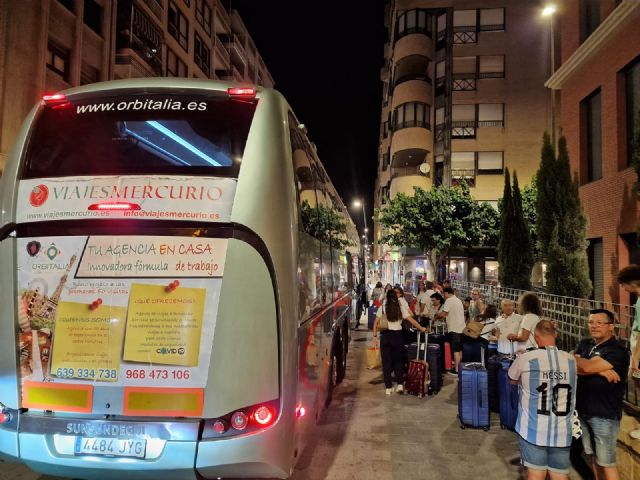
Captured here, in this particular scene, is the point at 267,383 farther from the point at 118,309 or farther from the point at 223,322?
the point at 118,309

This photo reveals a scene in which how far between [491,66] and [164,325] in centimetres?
3282

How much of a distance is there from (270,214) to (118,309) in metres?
1.40

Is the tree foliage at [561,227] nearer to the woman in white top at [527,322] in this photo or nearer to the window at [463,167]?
the woman in white top at [527,322]

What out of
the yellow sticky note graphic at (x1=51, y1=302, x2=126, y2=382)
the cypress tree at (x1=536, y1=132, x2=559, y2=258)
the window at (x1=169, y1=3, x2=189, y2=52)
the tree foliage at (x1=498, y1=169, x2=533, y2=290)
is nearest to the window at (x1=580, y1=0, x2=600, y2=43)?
the cypress tree at (x1=536, y1=132, x2=559, y2=258)

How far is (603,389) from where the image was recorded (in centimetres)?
393

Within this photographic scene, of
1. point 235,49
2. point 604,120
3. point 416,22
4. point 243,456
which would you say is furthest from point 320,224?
point 235,49

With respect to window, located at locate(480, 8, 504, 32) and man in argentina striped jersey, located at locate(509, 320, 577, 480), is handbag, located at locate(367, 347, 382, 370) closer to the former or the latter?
man in argentina striped jersey, located at locate(509, 320, 577, 480)

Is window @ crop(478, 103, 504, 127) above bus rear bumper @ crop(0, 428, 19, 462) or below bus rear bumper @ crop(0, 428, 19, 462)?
above

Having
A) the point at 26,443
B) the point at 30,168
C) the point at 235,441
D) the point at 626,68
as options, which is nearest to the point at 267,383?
the point at 235,441

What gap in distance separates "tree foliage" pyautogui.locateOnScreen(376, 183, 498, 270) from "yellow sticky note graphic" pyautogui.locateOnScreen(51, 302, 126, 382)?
67.0 feet

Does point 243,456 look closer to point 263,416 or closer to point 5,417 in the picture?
point 263,416

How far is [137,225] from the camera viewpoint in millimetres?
3705

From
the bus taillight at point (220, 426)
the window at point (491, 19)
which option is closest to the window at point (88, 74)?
the bus taillight at point (220, 426)

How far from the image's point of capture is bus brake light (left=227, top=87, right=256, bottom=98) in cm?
395
